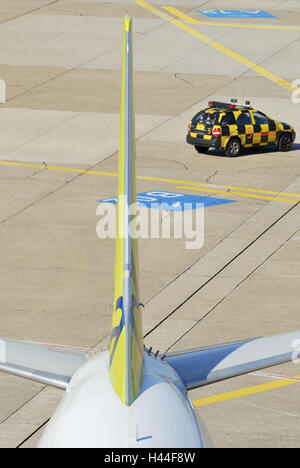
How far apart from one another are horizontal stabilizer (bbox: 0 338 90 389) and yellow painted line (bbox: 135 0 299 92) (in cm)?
3432

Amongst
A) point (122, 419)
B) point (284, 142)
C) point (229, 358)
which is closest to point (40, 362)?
point (229, 358)

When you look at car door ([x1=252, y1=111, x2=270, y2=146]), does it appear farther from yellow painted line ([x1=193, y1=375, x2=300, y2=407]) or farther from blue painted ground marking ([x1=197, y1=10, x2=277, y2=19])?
blue painted ground marking ([x1=197, y1=10, x2=277, y2=19])

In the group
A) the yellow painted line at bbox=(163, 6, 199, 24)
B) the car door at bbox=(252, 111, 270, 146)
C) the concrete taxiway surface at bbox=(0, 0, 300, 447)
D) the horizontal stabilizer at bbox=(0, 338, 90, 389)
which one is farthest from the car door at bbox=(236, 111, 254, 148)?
the horizontal stabilizer at bbox=(0, 338, 90, 389)

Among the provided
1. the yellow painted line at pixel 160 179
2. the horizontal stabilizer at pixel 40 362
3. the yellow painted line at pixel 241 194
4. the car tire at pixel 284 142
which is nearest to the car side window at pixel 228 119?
the car tire at pixel 284 142

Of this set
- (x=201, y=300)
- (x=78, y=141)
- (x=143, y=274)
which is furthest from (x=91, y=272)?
(x=78, y=141)

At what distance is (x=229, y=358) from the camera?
41.7 feet

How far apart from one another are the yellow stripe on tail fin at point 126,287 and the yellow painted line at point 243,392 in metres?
7.30

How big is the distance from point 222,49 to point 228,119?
16.4 m

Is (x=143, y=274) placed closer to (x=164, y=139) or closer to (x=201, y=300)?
(x=201, y=300)

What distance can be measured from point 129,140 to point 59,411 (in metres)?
3.28

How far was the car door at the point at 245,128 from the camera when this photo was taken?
1449 inches

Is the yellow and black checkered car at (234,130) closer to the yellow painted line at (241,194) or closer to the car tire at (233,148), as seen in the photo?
the car tire at (233,148)

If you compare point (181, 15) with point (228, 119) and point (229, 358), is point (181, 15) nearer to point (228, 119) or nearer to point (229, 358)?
point (228, 119)

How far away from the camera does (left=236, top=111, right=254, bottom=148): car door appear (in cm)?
3681
